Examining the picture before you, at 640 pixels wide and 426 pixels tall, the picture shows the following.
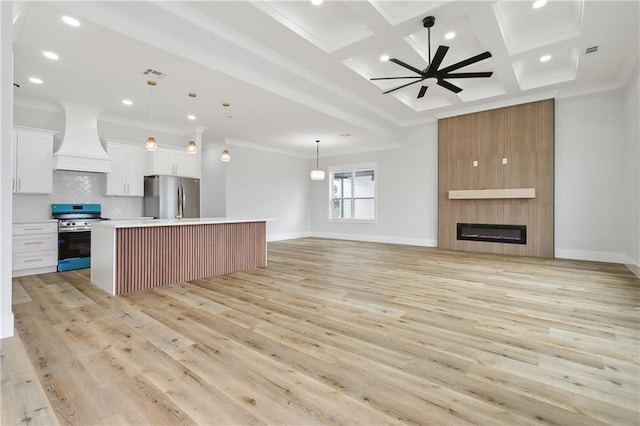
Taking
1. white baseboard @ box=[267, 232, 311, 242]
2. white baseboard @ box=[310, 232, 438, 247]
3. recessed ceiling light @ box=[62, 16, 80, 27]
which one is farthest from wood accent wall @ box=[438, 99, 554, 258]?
recessed ceiling light @ box=[62, 16, 80, 27]

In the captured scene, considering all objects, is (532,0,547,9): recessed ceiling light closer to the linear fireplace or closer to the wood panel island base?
the linear fireplace

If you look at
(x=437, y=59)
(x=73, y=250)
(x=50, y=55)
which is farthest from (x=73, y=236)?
(x=437, y=59)

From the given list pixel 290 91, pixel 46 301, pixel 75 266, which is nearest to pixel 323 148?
pixel 290 91

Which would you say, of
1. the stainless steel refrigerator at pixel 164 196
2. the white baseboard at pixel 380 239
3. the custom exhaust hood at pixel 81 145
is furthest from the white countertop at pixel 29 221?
the white baseboard at pixel 380 239

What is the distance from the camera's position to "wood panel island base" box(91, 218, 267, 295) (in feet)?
12.5

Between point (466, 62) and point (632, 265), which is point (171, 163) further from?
point (632, 265)

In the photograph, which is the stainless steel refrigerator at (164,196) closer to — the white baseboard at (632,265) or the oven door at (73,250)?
the oven door at (73,250)

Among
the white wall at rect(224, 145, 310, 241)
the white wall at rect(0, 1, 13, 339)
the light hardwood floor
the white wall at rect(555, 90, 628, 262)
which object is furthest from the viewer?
the white wall at rect(224, 145, 310, 241)

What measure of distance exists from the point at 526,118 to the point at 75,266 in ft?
30.1

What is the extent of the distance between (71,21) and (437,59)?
3999mm

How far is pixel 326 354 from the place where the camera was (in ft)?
7.22

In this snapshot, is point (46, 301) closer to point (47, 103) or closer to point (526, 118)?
point (47, 103)

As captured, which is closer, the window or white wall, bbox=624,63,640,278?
white wall, bbox=624,63,640,278

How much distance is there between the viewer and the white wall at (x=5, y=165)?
2.42m
